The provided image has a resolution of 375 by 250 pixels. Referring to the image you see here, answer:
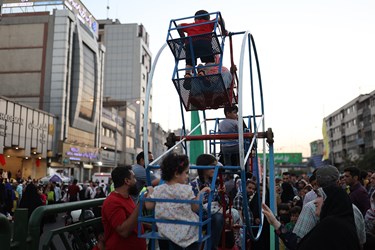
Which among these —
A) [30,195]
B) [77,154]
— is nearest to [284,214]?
[30,195]

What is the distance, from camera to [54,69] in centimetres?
4284

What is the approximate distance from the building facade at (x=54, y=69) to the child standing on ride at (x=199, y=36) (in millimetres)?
39740

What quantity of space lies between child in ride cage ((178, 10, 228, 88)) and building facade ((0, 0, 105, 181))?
130 ft

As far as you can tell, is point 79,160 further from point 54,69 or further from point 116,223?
point 116,223

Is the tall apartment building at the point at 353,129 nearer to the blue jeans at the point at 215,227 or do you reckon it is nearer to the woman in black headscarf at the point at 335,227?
the blue jeans at the point at 215,227

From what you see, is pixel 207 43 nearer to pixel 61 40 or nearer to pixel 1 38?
pixel 61 40

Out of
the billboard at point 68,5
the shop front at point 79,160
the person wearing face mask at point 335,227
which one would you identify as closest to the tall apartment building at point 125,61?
the shop front at point 79,160

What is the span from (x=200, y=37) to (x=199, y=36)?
2 centimetres

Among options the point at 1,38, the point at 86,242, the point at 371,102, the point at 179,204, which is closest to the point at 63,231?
the point at 86,242

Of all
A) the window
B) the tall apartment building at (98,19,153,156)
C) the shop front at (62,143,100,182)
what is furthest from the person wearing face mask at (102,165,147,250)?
the tall apartment building at (98,19,153,156)

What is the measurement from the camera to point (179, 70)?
4.66 meters

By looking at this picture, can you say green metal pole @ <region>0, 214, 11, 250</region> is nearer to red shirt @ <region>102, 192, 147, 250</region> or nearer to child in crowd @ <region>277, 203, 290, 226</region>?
red shirt @ <region>102, 192, 147, 250</region>

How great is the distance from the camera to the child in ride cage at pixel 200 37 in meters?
4.49

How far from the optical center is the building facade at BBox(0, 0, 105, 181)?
140 feet
